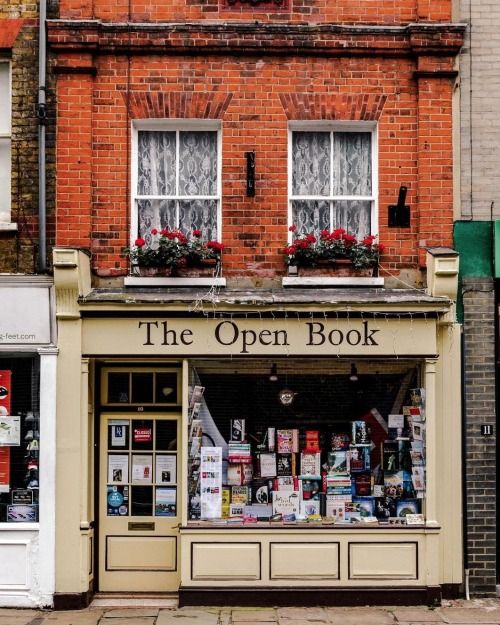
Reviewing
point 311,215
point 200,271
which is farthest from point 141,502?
point 311,215

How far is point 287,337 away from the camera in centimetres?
1007

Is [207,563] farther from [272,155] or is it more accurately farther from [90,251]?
[272,155]

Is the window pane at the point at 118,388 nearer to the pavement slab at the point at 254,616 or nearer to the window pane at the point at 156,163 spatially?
the window pane at the point at 156,163

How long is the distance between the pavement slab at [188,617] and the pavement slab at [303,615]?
2.41ft

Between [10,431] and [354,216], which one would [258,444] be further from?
[354,216]

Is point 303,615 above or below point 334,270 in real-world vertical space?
below

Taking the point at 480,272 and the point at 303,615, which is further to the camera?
the point at 480,272

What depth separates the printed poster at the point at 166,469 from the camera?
10.6 meters

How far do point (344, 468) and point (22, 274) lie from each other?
4.49m

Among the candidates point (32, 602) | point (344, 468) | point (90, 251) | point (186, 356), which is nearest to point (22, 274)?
point (90, 251)

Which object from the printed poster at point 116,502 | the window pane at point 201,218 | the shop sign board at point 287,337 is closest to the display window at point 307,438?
the shop sign board at point 287,337

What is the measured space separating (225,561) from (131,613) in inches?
47.2

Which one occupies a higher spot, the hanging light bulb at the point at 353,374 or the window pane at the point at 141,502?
the hanging light bulb at the point at 353,374

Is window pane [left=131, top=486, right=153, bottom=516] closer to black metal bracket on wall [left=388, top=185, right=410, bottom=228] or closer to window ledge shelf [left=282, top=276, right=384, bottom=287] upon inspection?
window ledge shelf [left=282, top=276, right=384, bottom=287]
